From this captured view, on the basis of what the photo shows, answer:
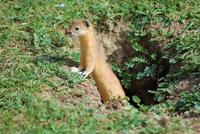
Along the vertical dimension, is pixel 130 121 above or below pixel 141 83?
above

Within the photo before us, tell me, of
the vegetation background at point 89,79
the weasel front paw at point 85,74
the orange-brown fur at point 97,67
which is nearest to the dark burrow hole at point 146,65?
the vegetation background at point 89,79

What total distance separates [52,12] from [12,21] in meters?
0.62

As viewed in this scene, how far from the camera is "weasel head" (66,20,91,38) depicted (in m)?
7.95

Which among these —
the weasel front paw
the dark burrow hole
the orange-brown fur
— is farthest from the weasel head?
the dark burrow hole

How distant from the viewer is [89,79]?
791 centimetres

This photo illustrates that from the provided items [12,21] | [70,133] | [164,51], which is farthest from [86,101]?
[12,21]

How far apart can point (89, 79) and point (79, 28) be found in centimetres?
67

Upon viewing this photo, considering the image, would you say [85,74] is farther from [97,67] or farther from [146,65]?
[146,65]

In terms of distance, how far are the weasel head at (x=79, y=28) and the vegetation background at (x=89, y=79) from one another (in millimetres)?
365

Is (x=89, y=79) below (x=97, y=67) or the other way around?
below

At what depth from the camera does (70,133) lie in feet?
18.6

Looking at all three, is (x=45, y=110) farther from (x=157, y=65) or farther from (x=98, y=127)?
(x=157, y=65)

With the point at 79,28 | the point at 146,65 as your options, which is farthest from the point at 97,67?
the point at 146,65

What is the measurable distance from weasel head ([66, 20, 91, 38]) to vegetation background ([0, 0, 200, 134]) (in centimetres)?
37
